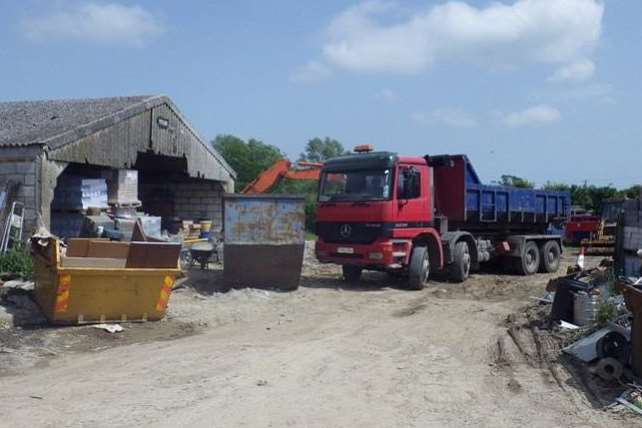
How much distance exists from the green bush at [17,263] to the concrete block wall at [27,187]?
934mm

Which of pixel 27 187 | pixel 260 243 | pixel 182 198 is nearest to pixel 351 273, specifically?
pixel 260 243

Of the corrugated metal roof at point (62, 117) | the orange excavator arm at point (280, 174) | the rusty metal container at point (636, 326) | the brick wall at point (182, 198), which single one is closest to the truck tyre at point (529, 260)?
the orange excavator arm at point (280, 174)

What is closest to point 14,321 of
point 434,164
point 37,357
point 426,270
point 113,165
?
point 37,357

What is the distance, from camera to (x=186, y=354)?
803 centimetres

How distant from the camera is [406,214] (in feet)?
45.9

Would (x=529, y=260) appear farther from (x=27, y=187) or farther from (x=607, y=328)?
(x=27, y=187)

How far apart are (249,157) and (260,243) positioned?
3666 cm

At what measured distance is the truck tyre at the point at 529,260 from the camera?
17891 mm

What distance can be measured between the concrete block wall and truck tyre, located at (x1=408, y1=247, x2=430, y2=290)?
25.8ft

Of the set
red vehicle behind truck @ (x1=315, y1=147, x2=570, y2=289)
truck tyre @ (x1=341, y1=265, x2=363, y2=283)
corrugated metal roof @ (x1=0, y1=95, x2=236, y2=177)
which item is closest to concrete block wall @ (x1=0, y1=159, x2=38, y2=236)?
corrugated metal roof @ (x1=0, y1=95, x2=236, y2=177)

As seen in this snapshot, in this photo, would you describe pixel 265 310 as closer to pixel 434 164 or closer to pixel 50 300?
pixel 50 300

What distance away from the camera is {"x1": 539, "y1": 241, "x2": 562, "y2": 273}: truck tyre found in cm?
1892

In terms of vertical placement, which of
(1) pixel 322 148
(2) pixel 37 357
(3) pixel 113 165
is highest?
(1) pixel 322 148

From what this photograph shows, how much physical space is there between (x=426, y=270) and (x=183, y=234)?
8659mm
